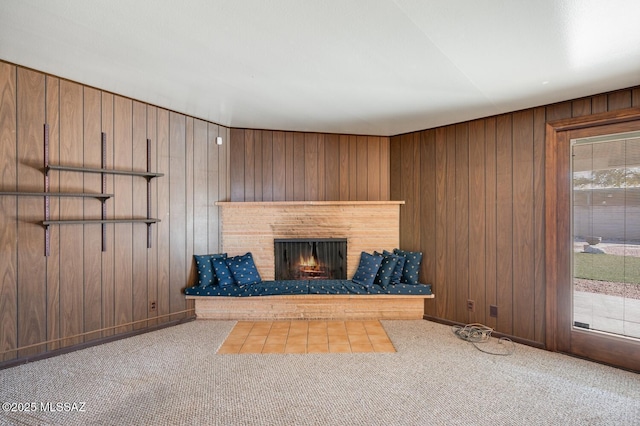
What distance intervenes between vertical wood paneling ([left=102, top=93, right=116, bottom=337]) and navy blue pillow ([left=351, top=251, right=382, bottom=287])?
2.66 metres

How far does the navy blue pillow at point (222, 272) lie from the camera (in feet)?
A: 12.5

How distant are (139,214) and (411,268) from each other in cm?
320

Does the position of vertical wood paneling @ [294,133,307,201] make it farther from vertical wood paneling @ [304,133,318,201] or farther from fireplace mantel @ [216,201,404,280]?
fireplace mantel @ [216,201,404,280]

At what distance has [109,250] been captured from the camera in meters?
3.09

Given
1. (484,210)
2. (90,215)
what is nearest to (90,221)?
(90,215)

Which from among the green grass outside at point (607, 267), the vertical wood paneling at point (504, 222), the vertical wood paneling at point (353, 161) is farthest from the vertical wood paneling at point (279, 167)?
the green grass outside at point (607, 267)

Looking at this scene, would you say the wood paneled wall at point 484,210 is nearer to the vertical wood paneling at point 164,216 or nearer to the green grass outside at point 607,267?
the green grass outside at point 607,267

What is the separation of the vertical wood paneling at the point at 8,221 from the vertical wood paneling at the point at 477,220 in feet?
14.2

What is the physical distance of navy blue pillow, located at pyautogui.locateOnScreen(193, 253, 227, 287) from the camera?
12.4 ft

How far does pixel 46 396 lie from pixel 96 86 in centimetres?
254

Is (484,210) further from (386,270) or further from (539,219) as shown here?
(386,270)

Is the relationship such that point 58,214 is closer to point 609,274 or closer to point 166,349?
point 166,349

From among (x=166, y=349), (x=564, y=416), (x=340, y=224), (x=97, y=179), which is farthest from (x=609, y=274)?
(x=97, y=179)

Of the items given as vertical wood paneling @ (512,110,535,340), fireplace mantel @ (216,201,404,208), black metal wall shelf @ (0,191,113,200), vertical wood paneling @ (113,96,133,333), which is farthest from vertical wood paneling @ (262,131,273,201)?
vertical wood paneling @ (512,110,535,340)
